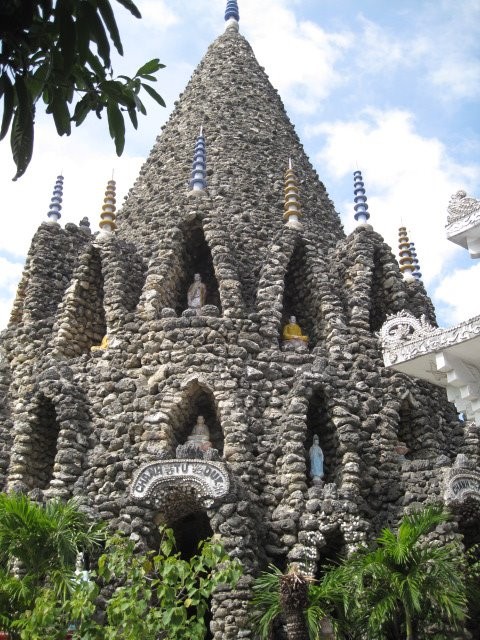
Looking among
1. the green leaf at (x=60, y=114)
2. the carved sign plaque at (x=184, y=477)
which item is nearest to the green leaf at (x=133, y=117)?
the green leaf at (x=60, y=114)

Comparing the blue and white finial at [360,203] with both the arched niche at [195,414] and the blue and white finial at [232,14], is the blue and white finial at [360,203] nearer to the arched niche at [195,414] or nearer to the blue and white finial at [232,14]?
the arched niche at [195,414]

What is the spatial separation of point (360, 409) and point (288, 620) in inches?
202

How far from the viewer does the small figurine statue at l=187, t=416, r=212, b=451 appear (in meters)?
12.1

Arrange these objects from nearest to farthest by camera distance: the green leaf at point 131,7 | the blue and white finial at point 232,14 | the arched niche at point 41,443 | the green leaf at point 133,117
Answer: the green leaf at point 131,7 < the green leaf at point 133,117 < the arched niche at point 41,443 < the blue and white finial at point 232,14

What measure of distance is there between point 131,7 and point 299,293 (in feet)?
40.3

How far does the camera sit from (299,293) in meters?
14.9

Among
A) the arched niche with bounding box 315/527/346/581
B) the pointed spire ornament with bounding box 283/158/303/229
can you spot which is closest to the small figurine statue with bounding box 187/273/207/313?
the pointed spire ornament with bounding box 283/158/303/229

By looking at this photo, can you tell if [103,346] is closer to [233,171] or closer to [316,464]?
[316,464]

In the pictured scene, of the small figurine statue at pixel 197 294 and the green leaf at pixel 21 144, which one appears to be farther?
the small figurine statue at pixel 197 294

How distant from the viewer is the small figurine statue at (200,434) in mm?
12071

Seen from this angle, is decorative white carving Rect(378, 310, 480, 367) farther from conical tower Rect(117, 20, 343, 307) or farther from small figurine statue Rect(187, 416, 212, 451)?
conical tower Rect(117, 20, 343, 307)

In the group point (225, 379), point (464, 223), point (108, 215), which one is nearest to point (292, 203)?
point (108, 215)

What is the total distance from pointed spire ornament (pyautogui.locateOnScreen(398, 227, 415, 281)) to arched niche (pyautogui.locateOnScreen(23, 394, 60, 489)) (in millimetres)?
8192

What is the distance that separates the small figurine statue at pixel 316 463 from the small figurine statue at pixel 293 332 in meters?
2.27
